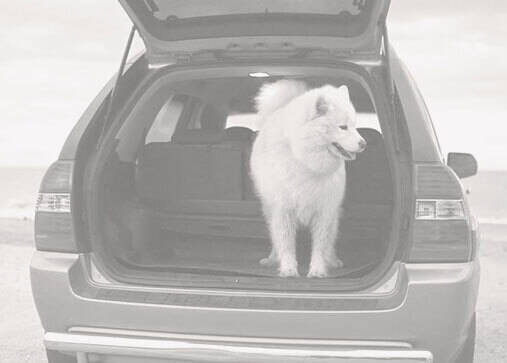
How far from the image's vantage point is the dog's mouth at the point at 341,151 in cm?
344

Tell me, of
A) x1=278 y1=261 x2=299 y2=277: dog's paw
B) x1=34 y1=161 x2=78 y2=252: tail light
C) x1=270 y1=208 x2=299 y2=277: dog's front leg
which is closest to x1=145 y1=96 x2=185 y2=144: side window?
x1=270 y1=208 x2=299 y2=277: dog's front leg

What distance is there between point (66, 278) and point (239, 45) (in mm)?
1352

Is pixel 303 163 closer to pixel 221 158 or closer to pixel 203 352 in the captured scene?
pixel 221 158

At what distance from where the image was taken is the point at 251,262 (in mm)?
3645

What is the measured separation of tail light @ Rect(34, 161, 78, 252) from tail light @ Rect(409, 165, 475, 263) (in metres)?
1.47

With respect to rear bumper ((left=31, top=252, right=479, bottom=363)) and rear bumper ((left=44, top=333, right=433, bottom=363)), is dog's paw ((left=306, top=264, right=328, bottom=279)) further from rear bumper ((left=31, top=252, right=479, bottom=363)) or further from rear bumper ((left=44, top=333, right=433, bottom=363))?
rear bumper ((left=44, top=333, right=433, bottom=363))

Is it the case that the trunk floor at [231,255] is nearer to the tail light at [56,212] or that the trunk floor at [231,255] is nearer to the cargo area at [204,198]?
the cargo area at [204,198]

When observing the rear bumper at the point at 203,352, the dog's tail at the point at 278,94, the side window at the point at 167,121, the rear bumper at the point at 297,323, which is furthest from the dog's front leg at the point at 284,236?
A: the side window at the point at 167,121

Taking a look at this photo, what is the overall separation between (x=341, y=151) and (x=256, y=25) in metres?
0.77

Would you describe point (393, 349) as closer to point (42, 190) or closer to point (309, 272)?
point (309, 272)

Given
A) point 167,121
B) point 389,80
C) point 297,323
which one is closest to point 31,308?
point 167,121

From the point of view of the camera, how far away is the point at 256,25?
3254 millimetres

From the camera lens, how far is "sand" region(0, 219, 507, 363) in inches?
171

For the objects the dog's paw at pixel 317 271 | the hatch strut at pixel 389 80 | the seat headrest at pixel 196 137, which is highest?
the hatch strut at pixel 389 80
